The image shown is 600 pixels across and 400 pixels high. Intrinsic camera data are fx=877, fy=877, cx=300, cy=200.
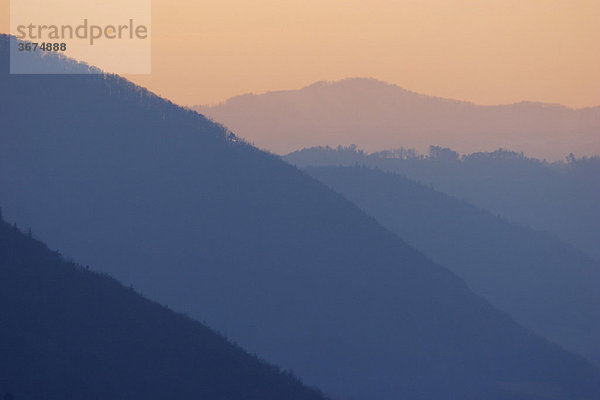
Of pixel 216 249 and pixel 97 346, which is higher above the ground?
pixel 216 249

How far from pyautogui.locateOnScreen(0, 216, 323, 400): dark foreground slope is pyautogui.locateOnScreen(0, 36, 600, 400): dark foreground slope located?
228 ft

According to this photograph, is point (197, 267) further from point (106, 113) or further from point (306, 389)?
point (306, 389)

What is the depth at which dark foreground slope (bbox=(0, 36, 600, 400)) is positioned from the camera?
543 feet

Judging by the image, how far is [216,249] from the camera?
180250mm

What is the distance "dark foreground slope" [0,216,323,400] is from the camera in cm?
6359

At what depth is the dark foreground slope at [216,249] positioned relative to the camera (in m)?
165

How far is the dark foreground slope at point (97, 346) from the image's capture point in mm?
63594

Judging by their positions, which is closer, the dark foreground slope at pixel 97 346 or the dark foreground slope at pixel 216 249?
the dark foreground slope at pixel 97 346

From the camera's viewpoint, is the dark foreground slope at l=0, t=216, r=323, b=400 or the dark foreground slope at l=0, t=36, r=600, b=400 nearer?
the dark foreground slope at l=0, t=216, r=323, b=400

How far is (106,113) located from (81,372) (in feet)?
450

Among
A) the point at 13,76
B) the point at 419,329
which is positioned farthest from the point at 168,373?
the point at 13,76

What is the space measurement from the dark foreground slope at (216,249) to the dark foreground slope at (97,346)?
69634mm

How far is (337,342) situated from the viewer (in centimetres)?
17662

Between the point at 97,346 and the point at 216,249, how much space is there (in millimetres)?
107706
